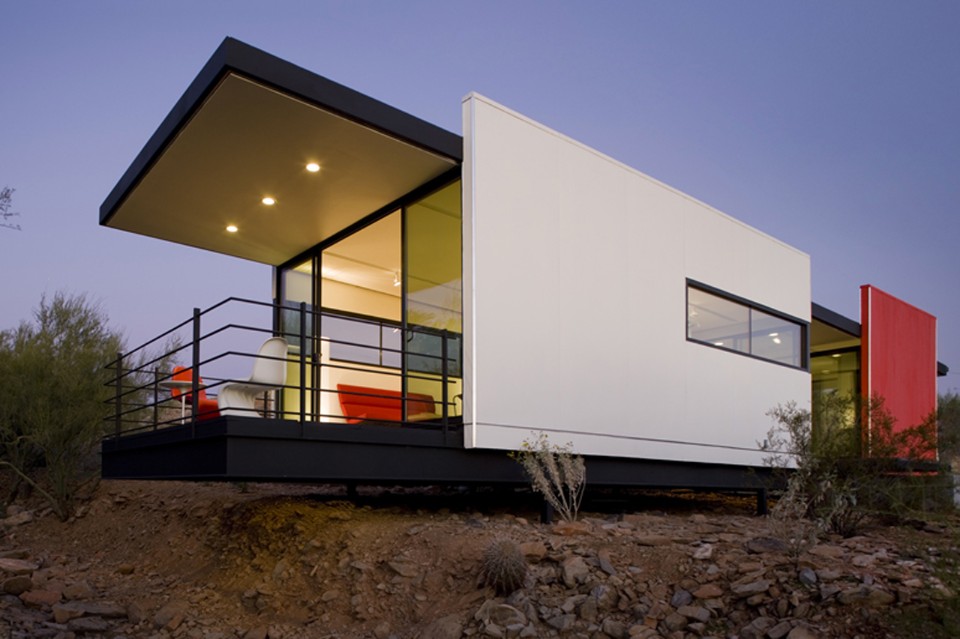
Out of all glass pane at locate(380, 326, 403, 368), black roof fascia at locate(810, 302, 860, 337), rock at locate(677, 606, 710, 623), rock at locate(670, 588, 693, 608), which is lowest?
rock at locate(677, 606, 710, 623)

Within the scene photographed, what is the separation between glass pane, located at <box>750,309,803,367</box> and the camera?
10594mm

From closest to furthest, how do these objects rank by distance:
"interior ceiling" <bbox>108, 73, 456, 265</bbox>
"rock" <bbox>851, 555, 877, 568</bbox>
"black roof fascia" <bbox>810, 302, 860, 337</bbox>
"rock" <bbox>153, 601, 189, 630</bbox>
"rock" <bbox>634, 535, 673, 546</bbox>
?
1. "rock" <bbox>851, 555, 877, 568</bbox>
2. "rock" <bbox>153, 601, 189, 630</bbox>
3. "rock" <bbox>634, 535, 673, 546</bbox>
4. "interior ceiling" <bbox>108, 73, 456, 265</bbox>
5. "black roof fascia" <bbox>810, 302, 860, 337</bbox>

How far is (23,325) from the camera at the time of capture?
1391 centimetres

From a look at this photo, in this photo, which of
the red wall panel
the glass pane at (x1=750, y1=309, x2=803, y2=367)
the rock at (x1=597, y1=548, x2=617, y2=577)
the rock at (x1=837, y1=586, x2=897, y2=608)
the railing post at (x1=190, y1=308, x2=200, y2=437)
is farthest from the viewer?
the red wall panel

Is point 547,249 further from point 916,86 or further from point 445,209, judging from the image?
point 916,86

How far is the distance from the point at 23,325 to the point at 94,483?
395 centimetres

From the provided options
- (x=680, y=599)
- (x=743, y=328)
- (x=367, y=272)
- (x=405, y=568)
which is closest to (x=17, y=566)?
(x=405, y=568)

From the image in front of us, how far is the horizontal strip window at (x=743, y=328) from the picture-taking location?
948 cm

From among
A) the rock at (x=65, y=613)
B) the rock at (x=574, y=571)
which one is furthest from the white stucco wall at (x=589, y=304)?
the rock at (x=65, y=613)

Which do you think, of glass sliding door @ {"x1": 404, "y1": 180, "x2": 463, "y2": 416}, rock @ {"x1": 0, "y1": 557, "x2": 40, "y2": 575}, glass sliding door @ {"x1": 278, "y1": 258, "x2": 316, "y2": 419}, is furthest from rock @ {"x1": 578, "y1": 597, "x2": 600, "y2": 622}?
rock @ {"x1": 0, "y1": 557, "x2": 40, "y2": 575}

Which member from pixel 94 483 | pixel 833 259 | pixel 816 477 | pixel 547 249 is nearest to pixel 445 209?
pixel 547 249

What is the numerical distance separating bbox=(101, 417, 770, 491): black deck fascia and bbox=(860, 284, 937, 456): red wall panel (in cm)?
745

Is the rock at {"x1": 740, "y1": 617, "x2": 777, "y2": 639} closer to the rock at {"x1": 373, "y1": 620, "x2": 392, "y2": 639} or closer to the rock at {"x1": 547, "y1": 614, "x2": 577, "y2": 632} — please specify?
the rock at {"x1": 547, "y1": 614, "x2": 577, "y2": 632}

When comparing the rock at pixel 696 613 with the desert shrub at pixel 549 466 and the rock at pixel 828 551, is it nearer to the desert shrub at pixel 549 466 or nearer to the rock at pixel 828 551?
the rock at pixel 828 551
